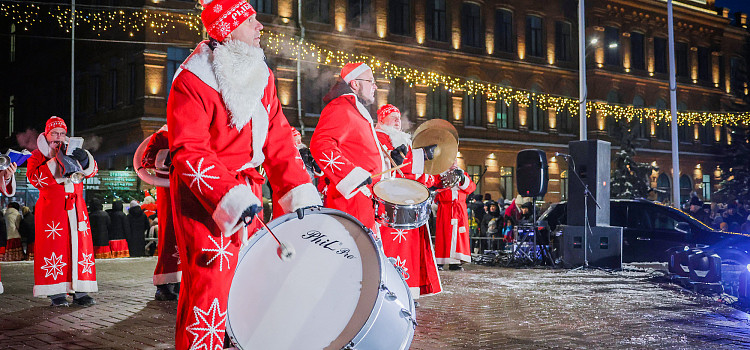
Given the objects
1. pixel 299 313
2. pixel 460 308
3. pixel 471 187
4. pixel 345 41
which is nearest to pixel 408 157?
pixel 460 308

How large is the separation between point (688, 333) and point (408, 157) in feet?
9.18

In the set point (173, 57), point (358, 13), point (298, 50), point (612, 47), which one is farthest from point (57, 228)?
point (612, 47)

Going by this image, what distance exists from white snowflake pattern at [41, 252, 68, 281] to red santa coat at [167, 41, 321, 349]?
15.2 feet

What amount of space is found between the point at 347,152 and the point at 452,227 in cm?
687

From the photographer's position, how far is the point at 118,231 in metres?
15.0

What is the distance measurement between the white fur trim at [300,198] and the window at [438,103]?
1251 inches

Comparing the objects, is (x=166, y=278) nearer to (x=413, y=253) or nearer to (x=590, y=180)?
(x=413, y=253)

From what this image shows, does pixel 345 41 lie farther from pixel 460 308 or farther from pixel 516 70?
pixel 460 308

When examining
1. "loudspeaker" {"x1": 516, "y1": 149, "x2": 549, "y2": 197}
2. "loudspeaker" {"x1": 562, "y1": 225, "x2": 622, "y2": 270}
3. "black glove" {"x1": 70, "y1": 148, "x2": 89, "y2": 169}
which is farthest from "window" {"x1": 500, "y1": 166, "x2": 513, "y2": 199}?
"black glove" {"x1": 70, "y1": 148, "x2": 89, "y2": 169}

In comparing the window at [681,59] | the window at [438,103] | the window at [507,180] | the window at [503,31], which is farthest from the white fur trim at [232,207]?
the window at [681,59]

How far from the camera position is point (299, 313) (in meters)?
2.96

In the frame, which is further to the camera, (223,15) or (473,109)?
(473,109)

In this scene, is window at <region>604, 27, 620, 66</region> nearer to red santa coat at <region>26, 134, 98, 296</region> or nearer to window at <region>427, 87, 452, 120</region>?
window at <region>427, 87, 452, 120</region>

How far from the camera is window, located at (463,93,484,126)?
36.7 m
